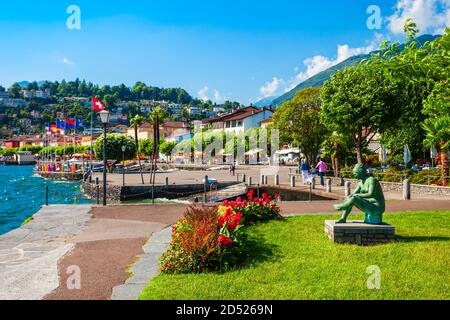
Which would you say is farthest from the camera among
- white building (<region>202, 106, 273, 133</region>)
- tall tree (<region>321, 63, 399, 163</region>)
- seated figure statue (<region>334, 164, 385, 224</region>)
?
white building (<region>202, 106, 273, 133</region>)

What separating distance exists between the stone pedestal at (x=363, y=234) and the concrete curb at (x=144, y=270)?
4.58m

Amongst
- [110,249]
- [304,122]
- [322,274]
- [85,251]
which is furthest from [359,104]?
[85,251]

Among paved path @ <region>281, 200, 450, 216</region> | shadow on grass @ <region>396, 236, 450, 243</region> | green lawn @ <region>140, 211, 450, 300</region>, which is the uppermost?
shadow on grass @ <region>396, 236, 450, 243</region>

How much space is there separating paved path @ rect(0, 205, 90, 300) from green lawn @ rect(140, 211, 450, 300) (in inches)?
93.5

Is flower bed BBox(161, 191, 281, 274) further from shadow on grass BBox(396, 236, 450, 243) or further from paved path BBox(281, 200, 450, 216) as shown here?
paved path BBox(281, 200, 450, 216)

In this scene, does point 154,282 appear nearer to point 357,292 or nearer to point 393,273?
point 357,292

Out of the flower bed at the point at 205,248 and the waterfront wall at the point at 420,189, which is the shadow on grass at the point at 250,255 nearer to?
the flower bed at the point at 205,248

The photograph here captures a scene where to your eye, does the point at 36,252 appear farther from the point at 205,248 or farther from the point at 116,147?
the point at 116,147

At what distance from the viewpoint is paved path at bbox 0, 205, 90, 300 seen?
7.36 meters

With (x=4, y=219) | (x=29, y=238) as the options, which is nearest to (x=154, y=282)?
(x=29, y=238)

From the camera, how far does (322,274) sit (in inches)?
297

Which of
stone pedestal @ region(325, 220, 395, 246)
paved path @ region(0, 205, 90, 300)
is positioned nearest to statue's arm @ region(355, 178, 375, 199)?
stone pedestal @ region(325, 220, 395, 246)
